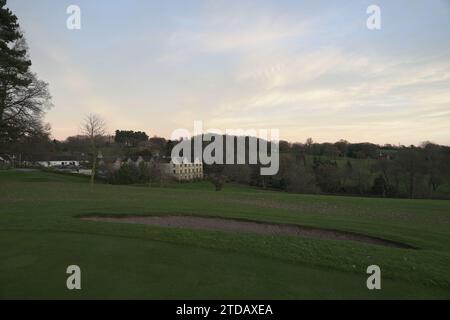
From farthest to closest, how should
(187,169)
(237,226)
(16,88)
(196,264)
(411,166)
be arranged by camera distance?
(187,169) < (411,166) < (16,88) < (237,226) < (196,264)

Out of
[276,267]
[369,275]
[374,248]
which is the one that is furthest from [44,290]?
[374,248]

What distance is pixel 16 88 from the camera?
3105 centimetres

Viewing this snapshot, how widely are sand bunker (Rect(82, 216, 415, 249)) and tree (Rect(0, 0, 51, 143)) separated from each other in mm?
21760

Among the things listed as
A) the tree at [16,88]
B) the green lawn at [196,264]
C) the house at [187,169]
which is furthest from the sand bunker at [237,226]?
the house at [187,169]

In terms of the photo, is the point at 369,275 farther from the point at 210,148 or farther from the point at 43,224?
the point at 210,148

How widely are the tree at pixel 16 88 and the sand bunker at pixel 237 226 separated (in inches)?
857

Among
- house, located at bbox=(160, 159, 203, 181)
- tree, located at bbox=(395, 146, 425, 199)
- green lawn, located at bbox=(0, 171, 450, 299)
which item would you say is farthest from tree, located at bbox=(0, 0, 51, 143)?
tree, located at bbox=(395, 146, 425, 199)

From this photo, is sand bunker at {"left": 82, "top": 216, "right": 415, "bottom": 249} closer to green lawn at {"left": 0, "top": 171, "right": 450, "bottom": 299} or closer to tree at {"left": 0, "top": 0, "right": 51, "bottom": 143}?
green lawn at {"left": 0, "top": 171, "right": 450, "bottom": 299}

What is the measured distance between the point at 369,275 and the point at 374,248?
10.9 feet

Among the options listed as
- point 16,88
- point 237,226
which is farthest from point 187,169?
point 237,226

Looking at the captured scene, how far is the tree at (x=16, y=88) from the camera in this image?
2819 cm

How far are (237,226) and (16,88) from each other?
28.3m

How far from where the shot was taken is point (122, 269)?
682 centimetres

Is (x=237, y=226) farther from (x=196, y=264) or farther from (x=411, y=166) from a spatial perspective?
(x=411, y=166)
